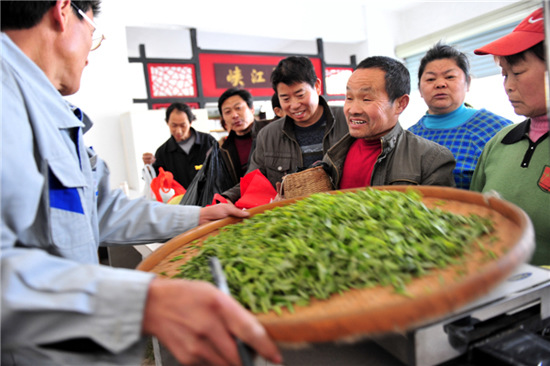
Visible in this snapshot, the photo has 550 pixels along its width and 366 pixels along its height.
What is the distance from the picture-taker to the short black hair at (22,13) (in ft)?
2.80

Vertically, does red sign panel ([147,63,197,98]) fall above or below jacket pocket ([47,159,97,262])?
above

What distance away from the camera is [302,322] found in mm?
567

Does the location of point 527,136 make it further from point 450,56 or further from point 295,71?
point 295,71

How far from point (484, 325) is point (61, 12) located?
1245 mm

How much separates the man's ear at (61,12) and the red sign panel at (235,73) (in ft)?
16.8

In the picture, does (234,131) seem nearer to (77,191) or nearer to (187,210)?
(187,210)

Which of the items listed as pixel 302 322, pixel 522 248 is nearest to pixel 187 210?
pixel 302 322

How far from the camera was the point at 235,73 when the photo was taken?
6238mm

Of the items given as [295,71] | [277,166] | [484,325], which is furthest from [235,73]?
[484,325]

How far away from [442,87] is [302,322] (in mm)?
1915

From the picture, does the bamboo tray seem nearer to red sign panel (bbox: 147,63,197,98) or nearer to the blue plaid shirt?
the blue plaid shirt

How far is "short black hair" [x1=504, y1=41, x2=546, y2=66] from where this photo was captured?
3.59 feet

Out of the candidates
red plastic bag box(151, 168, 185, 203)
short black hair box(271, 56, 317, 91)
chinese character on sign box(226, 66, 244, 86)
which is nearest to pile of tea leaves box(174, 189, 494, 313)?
short black hair box(271, 56, 317, 91)

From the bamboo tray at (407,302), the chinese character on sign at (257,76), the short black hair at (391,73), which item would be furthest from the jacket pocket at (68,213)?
the chinese character on sign at (257,76)
